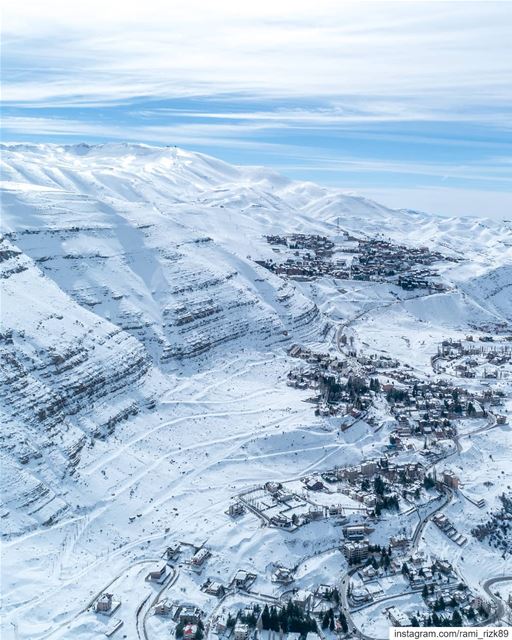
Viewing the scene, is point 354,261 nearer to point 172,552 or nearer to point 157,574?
point 172,552

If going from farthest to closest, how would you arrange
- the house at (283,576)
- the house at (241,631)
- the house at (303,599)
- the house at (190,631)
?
the house at (283,576)
the house at (303,599)
the house at (241,631)
the house at (190,631)

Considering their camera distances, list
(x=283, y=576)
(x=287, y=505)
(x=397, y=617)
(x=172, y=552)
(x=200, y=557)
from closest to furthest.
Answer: (x=397, y=617) < (x=283, y=576) < (x=200, y=557) < (x=172, y=552) < (x=287, y=505)

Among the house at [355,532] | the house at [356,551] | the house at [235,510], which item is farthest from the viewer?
the house at [235,510]

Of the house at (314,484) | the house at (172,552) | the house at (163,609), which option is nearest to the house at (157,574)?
the house at (172,552)

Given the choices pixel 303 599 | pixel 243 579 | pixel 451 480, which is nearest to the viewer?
pixel 303 599

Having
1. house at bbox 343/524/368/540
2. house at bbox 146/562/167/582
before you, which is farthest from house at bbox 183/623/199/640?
house at bbox 343/524/368/540

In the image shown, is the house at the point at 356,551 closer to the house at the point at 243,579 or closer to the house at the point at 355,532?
the house at the point at 355,532

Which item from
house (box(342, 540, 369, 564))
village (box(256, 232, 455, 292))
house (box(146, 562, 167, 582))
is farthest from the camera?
village (box(256, 232, 455, 292))

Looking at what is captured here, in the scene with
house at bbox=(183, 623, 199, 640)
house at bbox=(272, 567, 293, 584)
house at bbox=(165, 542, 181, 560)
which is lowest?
house at bbox=(272, 567, 293, 584)

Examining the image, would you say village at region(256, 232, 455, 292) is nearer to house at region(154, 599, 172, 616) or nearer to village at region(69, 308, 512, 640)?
village at region(69, 308, 512, 640)

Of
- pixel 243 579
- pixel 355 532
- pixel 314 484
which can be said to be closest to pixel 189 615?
pixel 243 579
